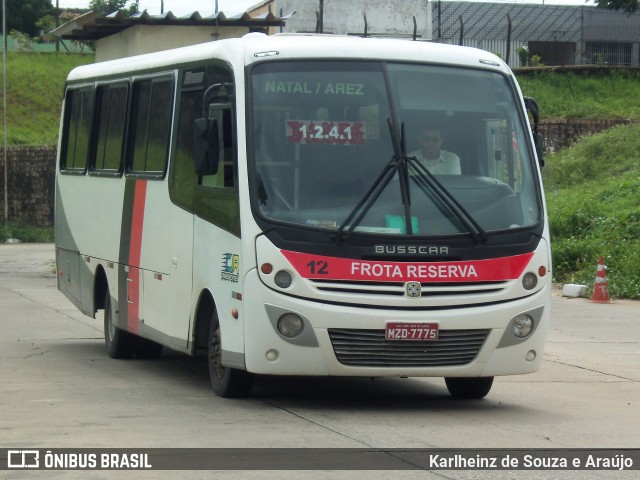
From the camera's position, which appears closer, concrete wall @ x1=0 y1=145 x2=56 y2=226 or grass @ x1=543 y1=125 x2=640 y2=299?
grass @ x1=543 y1=125 x2=640 y2=299

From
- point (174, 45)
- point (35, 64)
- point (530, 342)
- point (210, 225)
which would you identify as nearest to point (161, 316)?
point (210, 225)

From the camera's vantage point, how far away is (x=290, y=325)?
9898 millimetres

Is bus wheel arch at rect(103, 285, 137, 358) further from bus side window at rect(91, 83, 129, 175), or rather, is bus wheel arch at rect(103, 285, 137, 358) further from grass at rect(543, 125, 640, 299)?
grass at rect(543, 125, 640, 299)

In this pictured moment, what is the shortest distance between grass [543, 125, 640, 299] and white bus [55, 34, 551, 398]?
12.7 meters

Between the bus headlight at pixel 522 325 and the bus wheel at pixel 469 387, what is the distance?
837mm

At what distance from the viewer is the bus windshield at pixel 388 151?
10.1m

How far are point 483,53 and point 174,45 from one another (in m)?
18.7

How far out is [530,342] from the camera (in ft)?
34.1

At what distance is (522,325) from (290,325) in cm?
179

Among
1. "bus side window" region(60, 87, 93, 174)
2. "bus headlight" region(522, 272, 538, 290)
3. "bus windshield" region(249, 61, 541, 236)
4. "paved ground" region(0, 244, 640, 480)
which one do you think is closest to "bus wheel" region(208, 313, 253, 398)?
"paved ground" region(0, 244, 640, 480)

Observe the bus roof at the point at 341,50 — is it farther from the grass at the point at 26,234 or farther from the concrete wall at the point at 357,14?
the concrete wall at the point at 357,14

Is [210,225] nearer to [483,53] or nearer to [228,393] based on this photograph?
[228,393]

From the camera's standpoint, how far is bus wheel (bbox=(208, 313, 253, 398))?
10.7 metres

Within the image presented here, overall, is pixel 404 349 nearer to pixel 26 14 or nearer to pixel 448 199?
pixel 448 199
